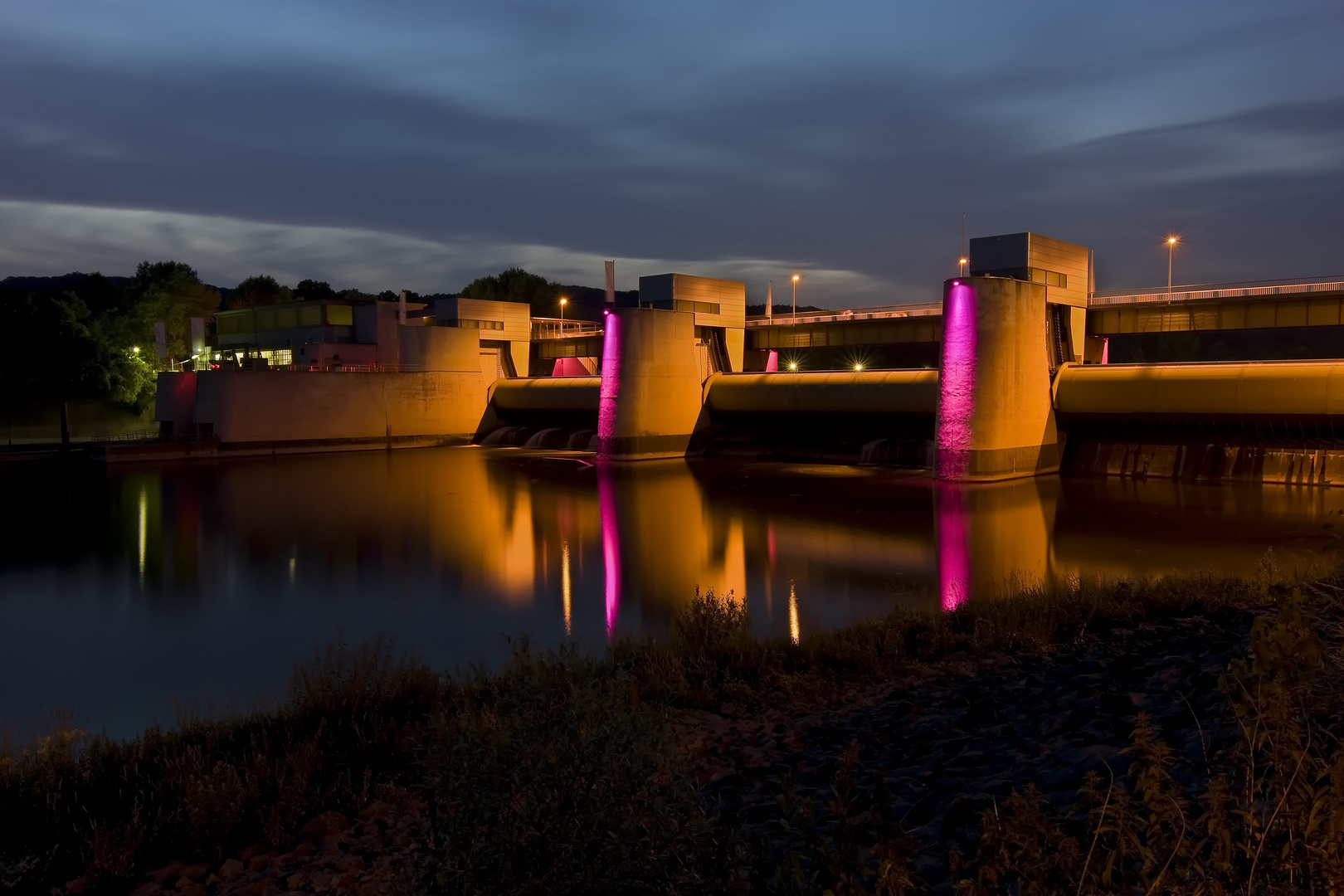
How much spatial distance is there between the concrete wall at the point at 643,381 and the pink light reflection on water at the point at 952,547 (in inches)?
513

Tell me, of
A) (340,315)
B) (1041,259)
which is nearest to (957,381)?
(1041,259)

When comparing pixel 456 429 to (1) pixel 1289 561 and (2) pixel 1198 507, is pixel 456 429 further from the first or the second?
(1) pixel 1289 561

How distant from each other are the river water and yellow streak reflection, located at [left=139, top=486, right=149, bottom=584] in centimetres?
12

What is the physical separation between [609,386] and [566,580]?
21179 mm

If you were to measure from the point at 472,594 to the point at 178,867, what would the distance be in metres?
11.2

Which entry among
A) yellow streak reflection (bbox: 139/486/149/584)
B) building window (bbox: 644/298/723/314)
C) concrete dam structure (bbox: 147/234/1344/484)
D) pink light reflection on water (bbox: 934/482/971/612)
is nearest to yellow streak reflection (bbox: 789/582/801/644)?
pink light reflection on water (bbox: 934/482/971/612)

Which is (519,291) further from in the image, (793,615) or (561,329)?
(793,615)

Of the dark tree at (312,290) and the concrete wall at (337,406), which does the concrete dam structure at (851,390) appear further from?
the dark tree at (312,290)

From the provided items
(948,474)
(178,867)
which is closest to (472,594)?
(178,867)

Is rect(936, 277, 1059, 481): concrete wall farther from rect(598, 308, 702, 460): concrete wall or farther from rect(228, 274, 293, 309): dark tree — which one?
rect(228, 274, 293, 309): dark tree

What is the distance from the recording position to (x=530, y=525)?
25.0 metres

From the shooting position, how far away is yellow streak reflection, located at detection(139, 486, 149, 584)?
20.4 meters

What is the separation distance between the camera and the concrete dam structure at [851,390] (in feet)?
96.7

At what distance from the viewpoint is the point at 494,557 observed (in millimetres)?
20922
